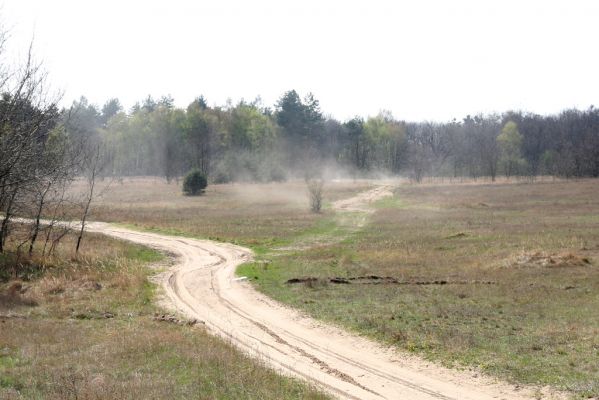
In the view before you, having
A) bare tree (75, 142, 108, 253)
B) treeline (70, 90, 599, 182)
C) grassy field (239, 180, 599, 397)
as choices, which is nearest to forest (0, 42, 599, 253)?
treeline (70, 90, 599, 182)

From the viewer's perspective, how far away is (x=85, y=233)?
132 ft

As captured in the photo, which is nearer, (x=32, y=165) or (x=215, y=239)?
(x=32, y=165)

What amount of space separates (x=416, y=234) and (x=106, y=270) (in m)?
23.0

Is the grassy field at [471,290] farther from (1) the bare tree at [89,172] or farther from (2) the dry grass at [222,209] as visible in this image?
(1) the bare tree at [89,172]

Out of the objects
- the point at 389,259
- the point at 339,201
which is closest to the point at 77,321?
the point at 389,259

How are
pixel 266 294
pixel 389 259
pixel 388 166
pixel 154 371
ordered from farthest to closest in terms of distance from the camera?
pixel 388 166, pixel 389 259, pixel 266 294, pixel 154 371

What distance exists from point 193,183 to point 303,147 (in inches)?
1780

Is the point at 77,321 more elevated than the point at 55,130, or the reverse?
the point at 55,130

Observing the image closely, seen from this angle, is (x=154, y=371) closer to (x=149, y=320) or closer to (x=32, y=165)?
(x=149, y=320)

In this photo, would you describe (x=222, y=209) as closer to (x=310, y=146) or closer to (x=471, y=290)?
(x=471, y=290)

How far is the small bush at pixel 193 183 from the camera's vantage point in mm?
84125

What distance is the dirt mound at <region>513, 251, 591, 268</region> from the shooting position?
2700 centimetres

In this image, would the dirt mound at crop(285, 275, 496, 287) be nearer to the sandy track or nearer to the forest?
the sandy track

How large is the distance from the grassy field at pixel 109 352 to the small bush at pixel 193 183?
59.3m
